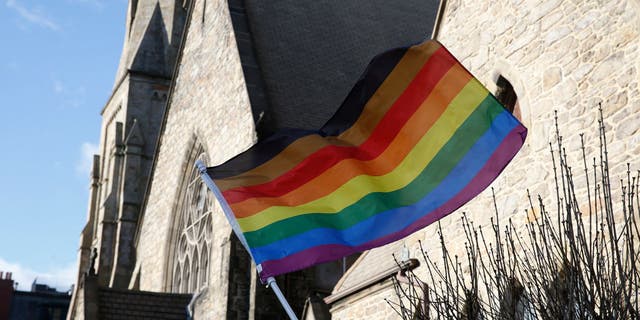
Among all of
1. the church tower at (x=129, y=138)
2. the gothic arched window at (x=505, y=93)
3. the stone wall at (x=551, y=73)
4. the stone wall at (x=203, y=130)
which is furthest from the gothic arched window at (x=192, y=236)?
the gothic arched window at (x=505, y=93)

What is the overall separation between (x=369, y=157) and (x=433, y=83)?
86 centimetres

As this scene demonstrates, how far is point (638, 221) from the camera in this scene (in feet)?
27.8

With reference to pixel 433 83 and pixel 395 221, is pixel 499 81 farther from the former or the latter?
pixel 395 221

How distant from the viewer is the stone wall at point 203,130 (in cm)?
1903

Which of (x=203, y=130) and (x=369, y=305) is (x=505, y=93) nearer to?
(x=369, y=305)

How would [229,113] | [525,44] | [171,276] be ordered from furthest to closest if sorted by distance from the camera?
[171,276] < [229,113] < [525,44]

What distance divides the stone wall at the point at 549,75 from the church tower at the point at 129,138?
53.5 ft

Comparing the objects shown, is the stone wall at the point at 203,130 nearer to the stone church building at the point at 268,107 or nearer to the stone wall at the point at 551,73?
the stone church building at the point at 268,107

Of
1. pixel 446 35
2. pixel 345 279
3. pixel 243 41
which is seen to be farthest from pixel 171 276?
pixel 446 35

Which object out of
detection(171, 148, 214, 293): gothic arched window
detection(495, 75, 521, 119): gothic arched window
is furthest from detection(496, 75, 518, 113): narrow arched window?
detection(171, 148, 214, 293): gothic arched window

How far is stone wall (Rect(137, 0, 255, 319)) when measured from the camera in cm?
1903

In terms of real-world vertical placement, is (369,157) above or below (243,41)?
below

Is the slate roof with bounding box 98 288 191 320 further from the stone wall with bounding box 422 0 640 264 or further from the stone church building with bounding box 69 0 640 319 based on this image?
the stone wall with bounding box 422 0 640 264

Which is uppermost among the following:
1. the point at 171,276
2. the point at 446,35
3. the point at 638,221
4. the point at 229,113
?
the point at 229,113
